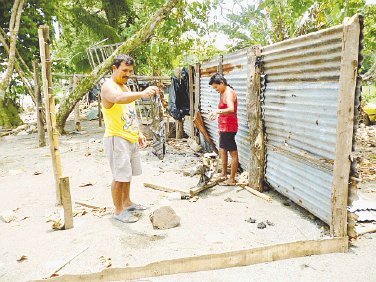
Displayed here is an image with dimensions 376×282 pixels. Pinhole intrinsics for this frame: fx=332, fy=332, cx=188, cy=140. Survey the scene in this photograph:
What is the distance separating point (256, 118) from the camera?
4.83 m

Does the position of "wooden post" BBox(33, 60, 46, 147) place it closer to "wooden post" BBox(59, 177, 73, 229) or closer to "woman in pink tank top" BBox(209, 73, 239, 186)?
"woman in pink tank top" BBox(209, 73, 239, 186)

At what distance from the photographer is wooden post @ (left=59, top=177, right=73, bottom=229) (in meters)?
3.72

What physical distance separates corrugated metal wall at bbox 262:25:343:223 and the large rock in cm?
156

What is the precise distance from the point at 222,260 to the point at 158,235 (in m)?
0.93

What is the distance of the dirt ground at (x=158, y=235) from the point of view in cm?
293

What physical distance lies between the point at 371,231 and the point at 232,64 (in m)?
3.59

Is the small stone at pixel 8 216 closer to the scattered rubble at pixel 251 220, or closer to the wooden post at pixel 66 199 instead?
the wooden post at pixel 66 199

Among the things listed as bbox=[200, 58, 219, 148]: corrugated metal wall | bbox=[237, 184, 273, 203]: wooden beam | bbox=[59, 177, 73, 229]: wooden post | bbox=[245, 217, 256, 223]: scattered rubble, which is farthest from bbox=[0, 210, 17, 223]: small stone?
bbox=[200, 58, 219, 148]: corrugated metal wall

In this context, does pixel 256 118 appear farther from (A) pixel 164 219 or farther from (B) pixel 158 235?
(B) pixel 158 235

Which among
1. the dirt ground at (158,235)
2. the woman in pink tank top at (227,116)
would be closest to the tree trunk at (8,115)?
the dirt ground at (158,235)

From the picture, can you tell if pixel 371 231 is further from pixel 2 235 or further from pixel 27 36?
pixel 27 36

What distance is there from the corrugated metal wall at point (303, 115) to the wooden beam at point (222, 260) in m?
0.43

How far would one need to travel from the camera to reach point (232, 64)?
5.99m

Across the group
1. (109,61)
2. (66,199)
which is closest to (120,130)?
(66,199)
